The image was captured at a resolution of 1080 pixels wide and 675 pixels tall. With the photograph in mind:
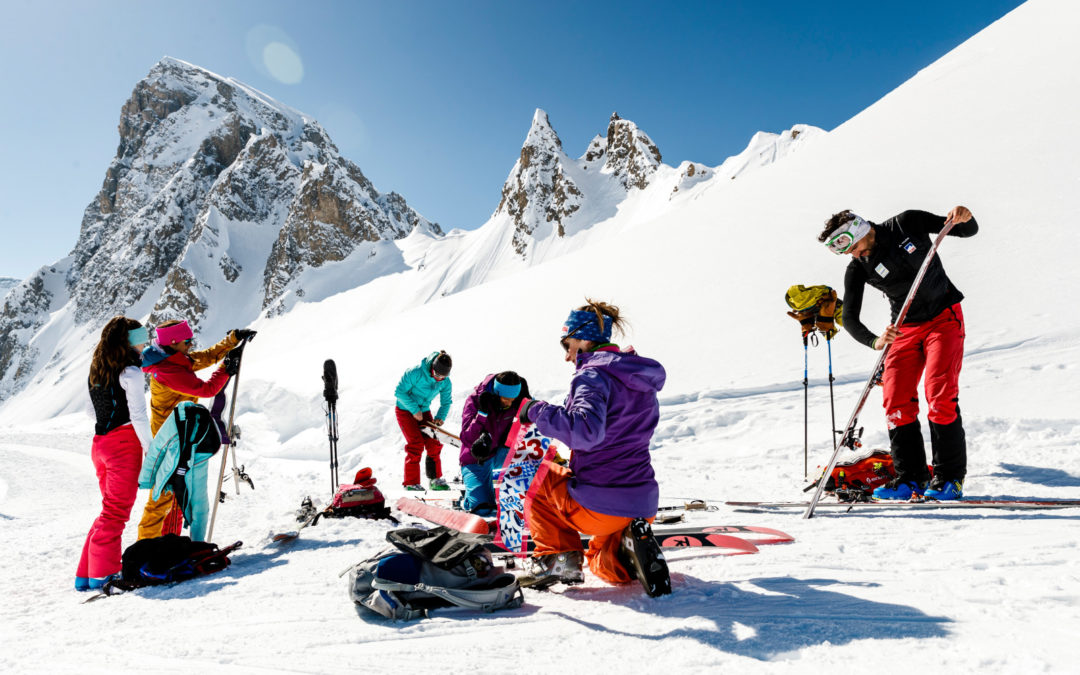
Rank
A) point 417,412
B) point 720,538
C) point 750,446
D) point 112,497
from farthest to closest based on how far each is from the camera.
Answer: point 417,412 < point 750,446 < point 112,497 < point 720,538

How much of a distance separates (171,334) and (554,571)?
10.8ft

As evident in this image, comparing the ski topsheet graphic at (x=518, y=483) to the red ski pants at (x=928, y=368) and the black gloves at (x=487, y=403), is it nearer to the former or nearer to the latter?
the black gloves at (x=487, y=403)

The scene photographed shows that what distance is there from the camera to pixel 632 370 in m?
2.57

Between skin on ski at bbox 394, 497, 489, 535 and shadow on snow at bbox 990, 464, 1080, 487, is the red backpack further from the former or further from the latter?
skin on ski at bbox 394, 497, 489, 535

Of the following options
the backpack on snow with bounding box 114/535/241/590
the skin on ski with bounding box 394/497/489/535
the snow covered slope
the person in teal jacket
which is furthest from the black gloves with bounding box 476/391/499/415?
the backpack on snow with bounding box 114/535/241/590

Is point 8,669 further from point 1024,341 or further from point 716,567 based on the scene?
point 1024,341

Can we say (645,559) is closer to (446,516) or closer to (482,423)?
(446,516)

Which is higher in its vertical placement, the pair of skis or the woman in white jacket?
the woman in white jacket

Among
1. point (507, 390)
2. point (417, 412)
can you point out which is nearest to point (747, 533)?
point (507, 390)

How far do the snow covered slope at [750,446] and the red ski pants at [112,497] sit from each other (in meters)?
0.28

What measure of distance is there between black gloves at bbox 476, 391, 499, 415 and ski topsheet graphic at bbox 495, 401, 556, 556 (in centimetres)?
180

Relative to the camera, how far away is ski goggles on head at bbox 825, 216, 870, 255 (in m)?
4.04

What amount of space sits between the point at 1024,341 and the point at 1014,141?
8.14 meters

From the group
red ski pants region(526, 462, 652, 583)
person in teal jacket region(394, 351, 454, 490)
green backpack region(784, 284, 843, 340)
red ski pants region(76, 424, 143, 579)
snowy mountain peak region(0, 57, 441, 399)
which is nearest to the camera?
red ski pants region(526, 462, 652, 583)
